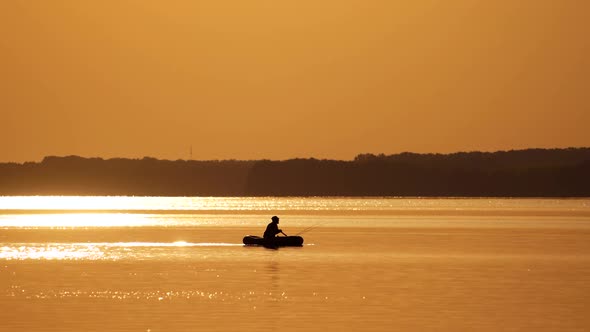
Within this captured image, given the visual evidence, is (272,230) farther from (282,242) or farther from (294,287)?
(294,287)

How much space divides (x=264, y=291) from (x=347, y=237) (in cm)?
4938

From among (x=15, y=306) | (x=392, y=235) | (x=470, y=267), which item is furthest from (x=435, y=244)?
(x=15, y=306)

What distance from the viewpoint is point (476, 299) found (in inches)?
1609

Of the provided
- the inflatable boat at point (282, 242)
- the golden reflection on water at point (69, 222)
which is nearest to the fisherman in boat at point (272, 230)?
the inflatable boat at point (282, 242)

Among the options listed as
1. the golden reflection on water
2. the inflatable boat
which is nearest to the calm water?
the inflatable boat

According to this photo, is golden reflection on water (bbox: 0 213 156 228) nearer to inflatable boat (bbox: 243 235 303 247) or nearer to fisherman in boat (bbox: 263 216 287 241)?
inflatable boat (bbox: 243 235 303 247)

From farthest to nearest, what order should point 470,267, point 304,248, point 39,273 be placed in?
1. point 304,248
2. point 470,267
3. point 39,273

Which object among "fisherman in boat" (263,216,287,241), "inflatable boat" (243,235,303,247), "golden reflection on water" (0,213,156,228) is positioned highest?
"golden reflection on water" (0,213,156,228)

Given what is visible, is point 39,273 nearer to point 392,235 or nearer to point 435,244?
point 435,244

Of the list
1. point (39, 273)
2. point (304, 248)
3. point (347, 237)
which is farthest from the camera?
point (347, 237)

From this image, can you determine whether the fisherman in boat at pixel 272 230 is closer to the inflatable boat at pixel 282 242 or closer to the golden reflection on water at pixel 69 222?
the inflatable boat at pixel 282 242

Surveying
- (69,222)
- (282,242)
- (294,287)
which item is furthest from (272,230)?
(69,222)

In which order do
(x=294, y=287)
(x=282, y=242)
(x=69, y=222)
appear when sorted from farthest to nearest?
(x=69, y=222) < (x=282, y=242) < (x=294, y=287)

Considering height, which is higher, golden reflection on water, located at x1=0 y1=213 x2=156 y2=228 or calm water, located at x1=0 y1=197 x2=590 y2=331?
golden reflection on water, located at x1=0 y1=213 x2=156 y2=228
